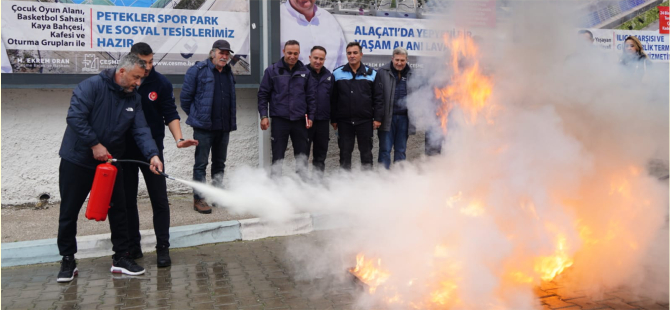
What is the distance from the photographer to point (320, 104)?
8039 mm

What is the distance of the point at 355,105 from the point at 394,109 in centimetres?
63

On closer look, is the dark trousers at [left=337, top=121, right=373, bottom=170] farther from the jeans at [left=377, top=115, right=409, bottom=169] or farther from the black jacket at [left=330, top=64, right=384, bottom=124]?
the jeans at [left=377, top=115, right=409, bottom=169]

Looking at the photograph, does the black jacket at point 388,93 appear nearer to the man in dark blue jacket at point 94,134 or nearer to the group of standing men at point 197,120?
the group of standing men at point 197,120

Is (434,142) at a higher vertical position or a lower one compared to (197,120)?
lower

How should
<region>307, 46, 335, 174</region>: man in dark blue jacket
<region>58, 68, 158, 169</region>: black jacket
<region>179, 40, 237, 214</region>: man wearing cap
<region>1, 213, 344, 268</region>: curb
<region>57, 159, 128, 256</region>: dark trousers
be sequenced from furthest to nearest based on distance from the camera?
<region>307, 46, 335, 174</region>: man in dark blue jacket → <region>179, 40, 237, 214</region>: man wearing cap → <region>1, 213, 344, 268</region>: curb → <region>57, 159, 128, 256</region>: dark trousers → <region>58, 68, 158, 169</region>: black jacket

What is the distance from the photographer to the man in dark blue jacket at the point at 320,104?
803cm

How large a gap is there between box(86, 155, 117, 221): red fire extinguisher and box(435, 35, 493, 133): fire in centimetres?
302

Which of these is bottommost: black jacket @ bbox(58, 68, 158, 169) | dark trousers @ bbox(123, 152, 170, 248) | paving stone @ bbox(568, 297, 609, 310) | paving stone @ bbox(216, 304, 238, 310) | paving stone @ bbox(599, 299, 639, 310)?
paving stone @ bbox(216, 304, 238, 310)

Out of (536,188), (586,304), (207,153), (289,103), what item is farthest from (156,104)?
(586,304)

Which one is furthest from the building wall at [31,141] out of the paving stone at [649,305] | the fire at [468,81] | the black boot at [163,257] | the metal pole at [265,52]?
the paving stone at [649,305]

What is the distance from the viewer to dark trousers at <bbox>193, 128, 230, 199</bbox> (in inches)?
300

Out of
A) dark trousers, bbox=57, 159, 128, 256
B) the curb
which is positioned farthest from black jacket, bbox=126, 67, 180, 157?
the curb

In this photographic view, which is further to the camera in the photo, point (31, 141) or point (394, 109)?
point (394, 109)

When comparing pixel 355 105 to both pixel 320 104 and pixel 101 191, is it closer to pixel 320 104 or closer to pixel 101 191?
pixel 320 104
